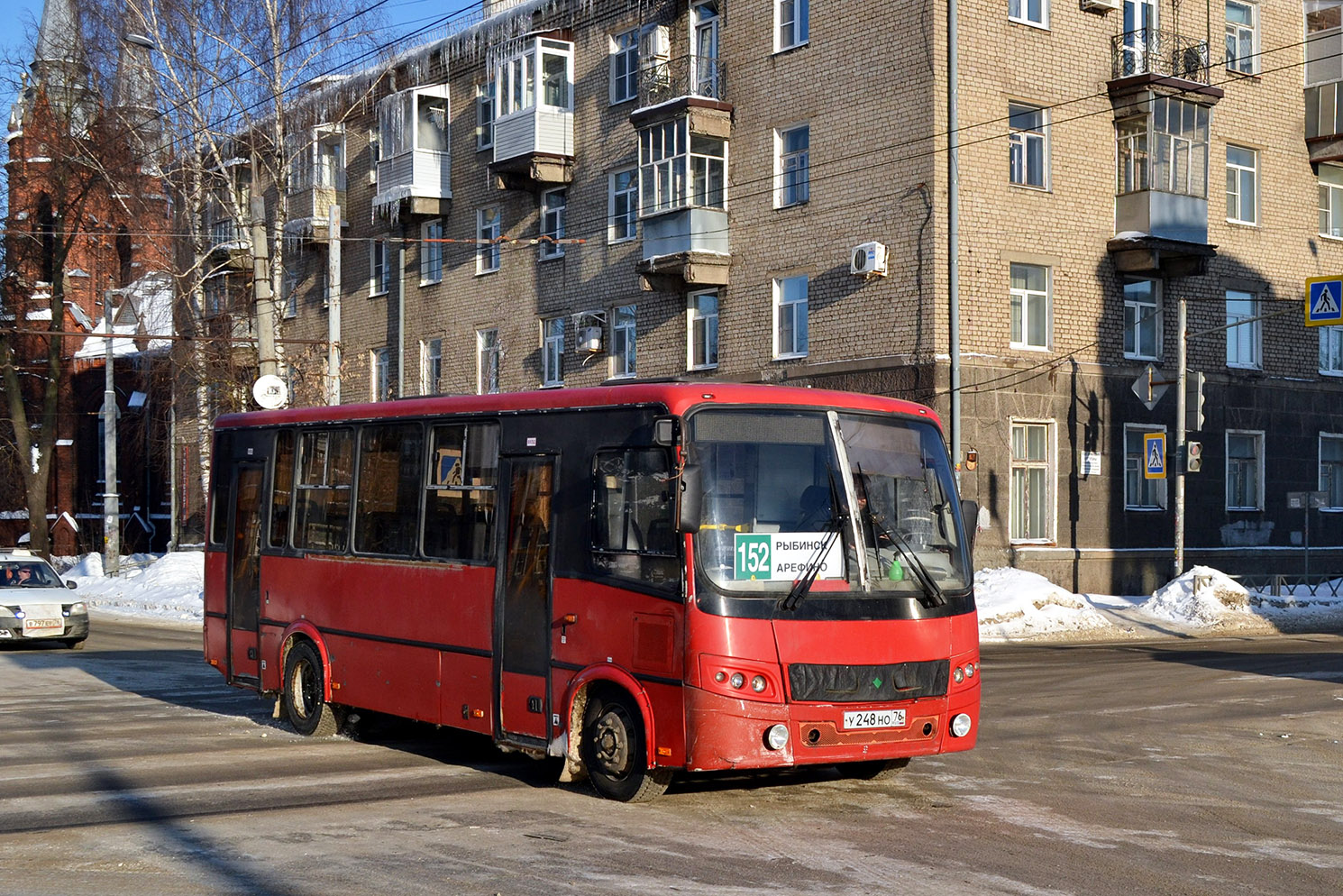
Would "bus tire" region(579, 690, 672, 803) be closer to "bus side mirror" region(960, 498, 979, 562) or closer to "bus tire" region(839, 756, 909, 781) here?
"bus tire" region(839, 756, 909, 781)

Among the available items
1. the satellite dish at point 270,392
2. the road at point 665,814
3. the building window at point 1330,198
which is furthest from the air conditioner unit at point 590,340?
the road at point 665,814

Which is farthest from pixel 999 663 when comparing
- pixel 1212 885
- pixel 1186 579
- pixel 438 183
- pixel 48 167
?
pixel 48 167

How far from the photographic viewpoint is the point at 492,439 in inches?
448

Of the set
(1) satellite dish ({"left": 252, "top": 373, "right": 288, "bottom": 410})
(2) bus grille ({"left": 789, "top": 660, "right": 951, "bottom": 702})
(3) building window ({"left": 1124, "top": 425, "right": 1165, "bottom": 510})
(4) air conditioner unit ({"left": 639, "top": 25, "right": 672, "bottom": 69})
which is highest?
(4) air conditioner unit ({"left": 639, "top": 25, "right": 672, "bottom": 69})

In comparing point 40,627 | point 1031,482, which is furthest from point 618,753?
point 1031,482

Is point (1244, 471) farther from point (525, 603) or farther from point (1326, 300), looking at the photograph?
point (525, 603)

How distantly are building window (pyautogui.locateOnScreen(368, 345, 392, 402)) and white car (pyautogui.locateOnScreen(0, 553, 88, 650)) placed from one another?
22.9m

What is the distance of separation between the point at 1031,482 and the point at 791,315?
5.95 metres

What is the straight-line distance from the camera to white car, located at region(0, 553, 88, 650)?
73.5 ft

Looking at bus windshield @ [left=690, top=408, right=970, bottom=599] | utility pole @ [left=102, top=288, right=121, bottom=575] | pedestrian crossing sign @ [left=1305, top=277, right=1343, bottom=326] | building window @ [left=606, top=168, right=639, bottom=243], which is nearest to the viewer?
bus windshield @ [left=690, top=408, right=970, bottom=599]

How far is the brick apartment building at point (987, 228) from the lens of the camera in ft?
98.8

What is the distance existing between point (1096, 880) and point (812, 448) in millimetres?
3245

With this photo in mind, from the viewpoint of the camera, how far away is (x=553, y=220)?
129ft

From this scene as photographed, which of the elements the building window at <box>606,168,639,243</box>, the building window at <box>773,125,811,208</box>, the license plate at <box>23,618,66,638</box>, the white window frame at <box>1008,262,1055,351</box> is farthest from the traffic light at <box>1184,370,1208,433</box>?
the license plate at <box>23,618,66,638</box>
